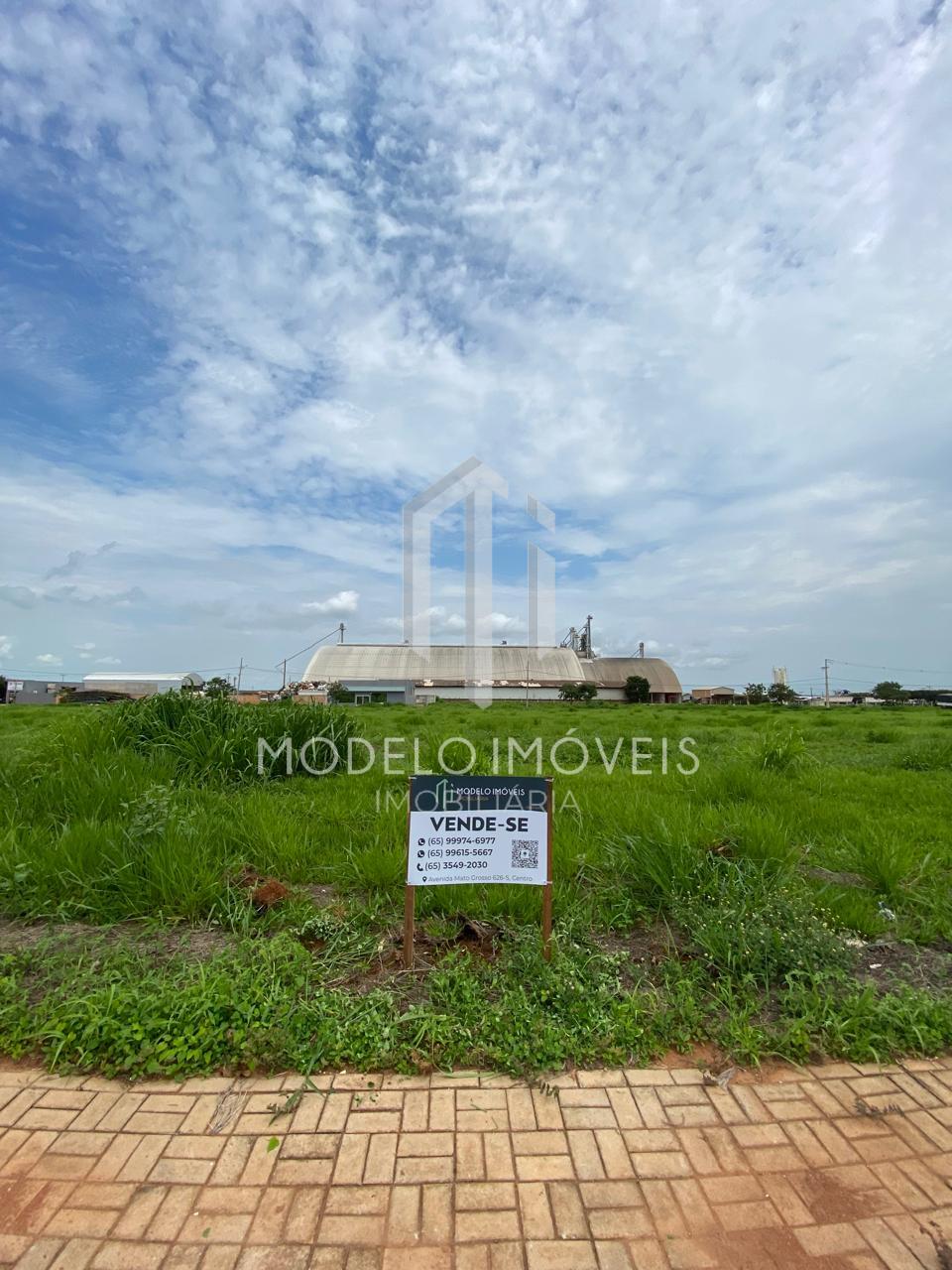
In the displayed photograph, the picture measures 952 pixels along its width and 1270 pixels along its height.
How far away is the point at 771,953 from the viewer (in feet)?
10.3

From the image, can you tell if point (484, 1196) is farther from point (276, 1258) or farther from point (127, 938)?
point (127, 938)

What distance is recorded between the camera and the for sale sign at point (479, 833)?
3.19m

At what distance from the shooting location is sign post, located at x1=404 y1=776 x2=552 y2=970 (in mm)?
3186

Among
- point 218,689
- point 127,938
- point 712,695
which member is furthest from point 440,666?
point 127,938

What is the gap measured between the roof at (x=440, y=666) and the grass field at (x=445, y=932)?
58769 millimetres

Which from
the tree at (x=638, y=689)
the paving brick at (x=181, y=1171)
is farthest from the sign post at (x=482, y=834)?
the tree at (x=638, y=689)

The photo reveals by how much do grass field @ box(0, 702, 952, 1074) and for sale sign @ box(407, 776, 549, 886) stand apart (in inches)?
15.2

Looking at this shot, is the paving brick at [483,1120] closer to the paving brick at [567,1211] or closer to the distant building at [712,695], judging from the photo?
the paving brick at [567,1211]

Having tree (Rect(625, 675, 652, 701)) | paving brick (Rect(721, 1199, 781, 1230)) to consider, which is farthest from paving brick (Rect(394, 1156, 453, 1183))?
tree (Rect(625, 675, 652, 701))

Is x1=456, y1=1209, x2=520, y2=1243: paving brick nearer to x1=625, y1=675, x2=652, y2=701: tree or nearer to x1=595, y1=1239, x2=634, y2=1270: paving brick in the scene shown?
x1=595, y1=1239, x2=634, y2=1270: paving brick

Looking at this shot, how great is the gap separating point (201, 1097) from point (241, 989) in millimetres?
494

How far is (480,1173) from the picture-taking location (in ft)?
6.60

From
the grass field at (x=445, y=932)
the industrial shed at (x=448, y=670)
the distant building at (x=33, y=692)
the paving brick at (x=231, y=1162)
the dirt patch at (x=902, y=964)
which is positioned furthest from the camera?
the industrial shed at (x=448, y=670)

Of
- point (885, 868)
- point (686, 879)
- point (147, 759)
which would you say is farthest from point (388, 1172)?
point (147, 759)
